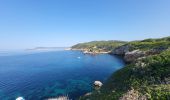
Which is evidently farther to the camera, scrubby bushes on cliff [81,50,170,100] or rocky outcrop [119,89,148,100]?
scrubby bushes on cliff [81,50,170,100]

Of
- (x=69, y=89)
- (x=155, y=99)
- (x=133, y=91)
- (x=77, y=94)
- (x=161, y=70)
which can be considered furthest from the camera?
(x=69, y=89)

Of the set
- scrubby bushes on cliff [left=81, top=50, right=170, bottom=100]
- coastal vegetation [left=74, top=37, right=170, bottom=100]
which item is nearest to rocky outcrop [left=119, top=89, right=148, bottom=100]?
coastal vegetation [left=74, top=37, right=170, bottom=100]

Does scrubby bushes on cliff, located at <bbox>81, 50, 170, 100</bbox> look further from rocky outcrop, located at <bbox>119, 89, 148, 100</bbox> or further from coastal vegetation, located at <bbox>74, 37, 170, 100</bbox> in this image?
rocky outcrop, located at <bbox>119, 89, 148, 100</bbox>

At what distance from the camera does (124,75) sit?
129 feet

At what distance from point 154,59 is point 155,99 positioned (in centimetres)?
1551

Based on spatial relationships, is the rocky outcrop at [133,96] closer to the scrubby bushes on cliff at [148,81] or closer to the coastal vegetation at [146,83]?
the coastal vegetation at [146,83]

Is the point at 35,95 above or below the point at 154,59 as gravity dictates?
below

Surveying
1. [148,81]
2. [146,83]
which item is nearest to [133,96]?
[146,83]

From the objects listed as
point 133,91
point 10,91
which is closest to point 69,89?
point 10,91

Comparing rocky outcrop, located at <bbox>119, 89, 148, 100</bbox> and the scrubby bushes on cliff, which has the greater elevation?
the scrubby bushes on cliff

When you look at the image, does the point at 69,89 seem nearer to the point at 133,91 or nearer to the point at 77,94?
the point at 77,94

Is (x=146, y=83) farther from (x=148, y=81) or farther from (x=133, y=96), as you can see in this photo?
(x=133, y=96)

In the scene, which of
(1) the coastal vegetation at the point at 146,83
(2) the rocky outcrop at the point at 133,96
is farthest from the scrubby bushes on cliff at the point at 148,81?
(2) the rocky outcrop at the point at 133,96

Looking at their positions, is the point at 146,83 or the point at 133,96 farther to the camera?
the point at 146,83
